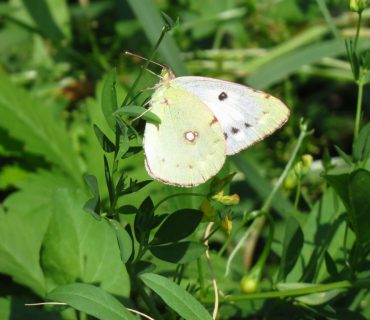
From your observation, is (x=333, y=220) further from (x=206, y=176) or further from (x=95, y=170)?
(x=95, y=170)

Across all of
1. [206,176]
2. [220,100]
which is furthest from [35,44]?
[206,176]

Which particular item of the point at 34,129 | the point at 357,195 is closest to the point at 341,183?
the point at 357,195

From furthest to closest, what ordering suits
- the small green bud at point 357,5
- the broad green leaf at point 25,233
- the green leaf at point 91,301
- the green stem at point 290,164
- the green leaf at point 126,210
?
the broad green leaf at point 25,233 < the green stem at point 290,164 < the small green bud at point 357,5 < the green leaf at point 126,210 < the green leaf at point 91,301

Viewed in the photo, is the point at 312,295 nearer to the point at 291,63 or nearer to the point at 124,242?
the point at 124,242

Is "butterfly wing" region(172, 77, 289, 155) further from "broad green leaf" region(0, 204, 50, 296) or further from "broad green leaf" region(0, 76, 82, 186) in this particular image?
"broad green leaf" region(0, 76, 82, 186)

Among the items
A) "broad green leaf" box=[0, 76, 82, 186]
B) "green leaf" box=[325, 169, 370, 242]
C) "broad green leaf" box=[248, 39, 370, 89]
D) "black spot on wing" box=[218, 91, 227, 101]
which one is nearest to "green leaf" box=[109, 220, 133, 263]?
"green leaf" box=[325, 169, 370, 242]

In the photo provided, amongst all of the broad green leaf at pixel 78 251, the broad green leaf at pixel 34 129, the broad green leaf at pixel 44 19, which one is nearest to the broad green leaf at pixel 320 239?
the broad green leaf at pixel 78 251

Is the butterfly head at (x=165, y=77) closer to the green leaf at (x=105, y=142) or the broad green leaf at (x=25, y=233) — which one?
the green leaf at (x=105, y=142)
